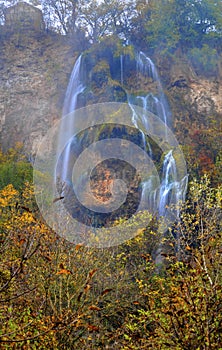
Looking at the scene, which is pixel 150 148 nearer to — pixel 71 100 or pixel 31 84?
pixel 71 100

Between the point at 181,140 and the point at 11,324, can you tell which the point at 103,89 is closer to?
the point at 181,140

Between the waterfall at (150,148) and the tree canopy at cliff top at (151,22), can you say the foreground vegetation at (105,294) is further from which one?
the tree canopy at cliff top at (151,22)

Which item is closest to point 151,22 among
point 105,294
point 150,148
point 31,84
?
point 31,84

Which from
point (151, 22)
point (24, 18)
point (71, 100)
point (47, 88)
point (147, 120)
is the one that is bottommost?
point (147, 120)

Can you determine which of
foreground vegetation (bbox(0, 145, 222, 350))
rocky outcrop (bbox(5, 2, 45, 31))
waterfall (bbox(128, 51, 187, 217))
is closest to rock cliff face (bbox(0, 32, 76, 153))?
rocky outcrop (bbox(5, 2, 45, 31))

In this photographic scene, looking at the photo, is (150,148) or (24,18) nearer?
(150,148)

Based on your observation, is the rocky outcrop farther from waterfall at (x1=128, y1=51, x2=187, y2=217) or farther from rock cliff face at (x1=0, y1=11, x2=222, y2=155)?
waterfall at (x1=128, y1=51, x2=187, y2=217)

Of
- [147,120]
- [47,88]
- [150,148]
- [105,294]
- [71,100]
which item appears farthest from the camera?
[47,88]
